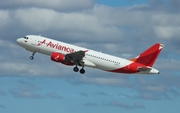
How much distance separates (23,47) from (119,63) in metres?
23.4

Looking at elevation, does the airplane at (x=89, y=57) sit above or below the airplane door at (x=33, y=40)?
below

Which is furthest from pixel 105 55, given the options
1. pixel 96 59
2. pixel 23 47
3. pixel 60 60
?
pixel 23 47

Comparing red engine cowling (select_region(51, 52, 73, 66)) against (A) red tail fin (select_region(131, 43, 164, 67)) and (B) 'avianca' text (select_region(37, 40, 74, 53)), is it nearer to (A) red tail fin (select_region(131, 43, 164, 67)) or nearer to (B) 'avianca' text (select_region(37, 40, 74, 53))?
(B) 'avianca' text (select_region(37, 40, 74, 53))

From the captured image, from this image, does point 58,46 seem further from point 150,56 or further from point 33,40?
point 150,56

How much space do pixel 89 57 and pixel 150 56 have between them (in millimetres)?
14414

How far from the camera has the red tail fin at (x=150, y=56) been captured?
11656 centimetres

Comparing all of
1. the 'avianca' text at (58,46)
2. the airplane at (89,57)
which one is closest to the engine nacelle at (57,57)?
the airplane at (89,57)

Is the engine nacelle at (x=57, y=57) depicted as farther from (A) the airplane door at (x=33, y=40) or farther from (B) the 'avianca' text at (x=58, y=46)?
(A) the airplane door at (x=33, y=40)

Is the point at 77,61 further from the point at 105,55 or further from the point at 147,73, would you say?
the point at 147,73

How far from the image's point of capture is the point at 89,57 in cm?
11500

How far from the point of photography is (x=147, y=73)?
114m

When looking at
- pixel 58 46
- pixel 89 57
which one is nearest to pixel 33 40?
pixel 58 46

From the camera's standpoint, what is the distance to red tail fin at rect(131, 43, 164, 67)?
11656cm

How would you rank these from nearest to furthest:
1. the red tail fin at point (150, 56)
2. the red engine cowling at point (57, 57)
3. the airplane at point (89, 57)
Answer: the red engine cowling at point (57, 57)
the airplane at point (89, 57)
the red tail fin at point (150, 56)
